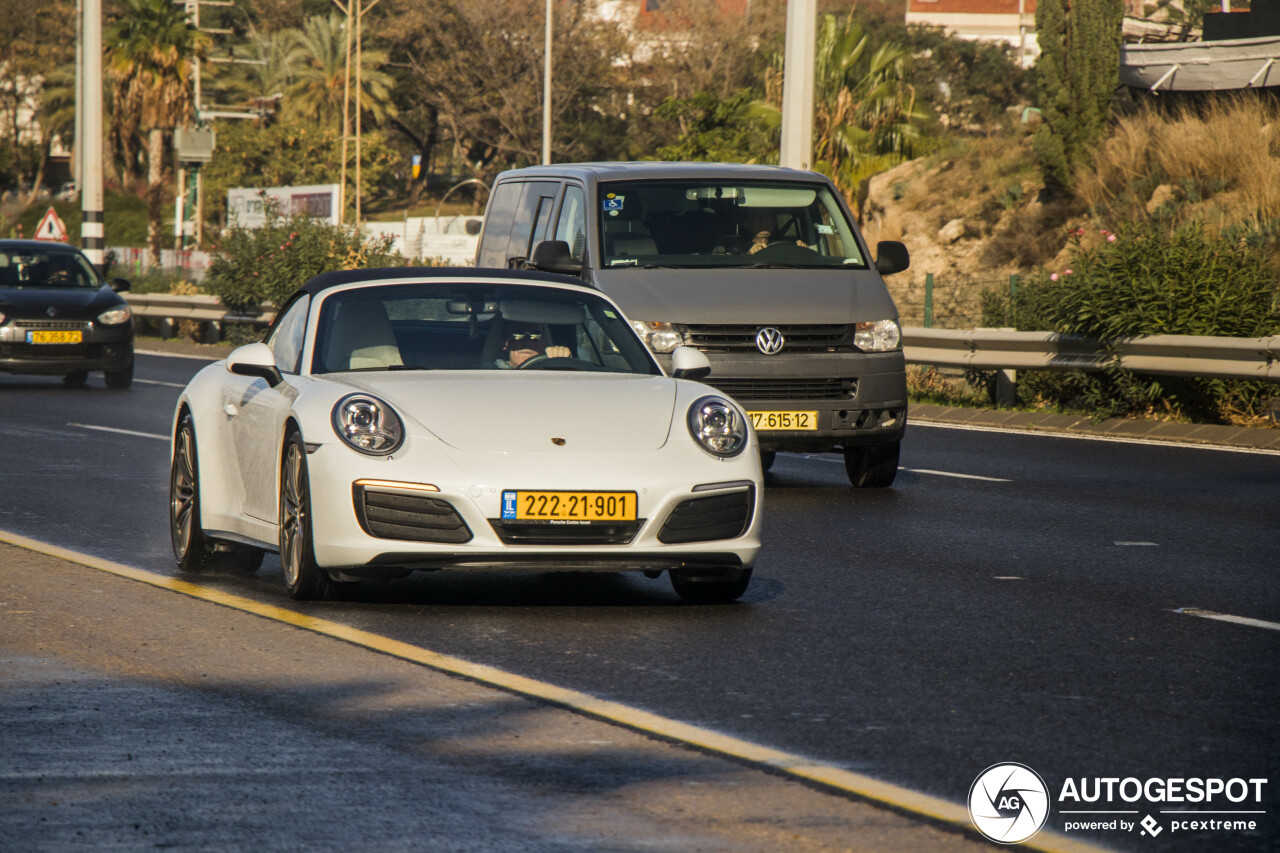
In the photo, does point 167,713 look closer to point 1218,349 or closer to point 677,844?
point 677,844

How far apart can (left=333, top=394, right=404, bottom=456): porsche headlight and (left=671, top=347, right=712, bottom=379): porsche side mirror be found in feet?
4.91

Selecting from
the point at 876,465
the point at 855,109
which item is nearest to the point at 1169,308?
the point at 876,465

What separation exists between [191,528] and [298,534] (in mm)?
1281

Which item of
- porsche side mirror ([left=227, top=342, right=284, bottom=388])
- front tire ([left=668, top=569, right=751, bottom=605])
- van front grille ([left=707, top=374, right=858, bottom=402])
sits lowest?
front tire ([left=668, top=569, right=751, bottom=605])

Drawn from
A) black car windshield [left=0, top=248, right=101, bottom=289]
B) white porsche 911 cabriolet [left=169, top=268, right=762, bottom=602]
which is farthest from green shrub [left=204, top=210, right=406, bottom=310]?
white porsche 911 cabriolet [left=169, top=268, right=762, bottom=602]

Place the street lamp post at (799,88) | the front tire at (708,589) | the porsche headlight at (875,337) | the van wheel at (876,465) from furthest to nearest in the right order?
the street lamp post at (799,88)
the van wheel at (876,465)
the porsche headlight at (875,337)
the front tire at (708,589)

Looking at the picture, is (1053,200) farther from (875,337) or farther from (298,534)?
(298,534)

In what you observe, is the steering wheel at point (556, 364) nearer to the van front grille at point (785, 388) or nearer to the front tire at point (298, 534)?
the front tire at point (298, 534)

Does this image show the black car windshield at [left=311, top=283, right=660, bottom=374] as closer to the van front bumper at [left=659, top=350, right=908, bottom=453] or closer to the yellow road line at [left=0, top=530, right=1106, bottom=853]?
the yellow road line at [left=0, top=530, right=1106, bottom=853]

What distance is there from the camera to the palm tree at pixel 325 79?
3711 inches

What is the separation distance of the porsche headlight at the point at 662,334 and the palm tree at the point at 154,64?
A: 199 ft

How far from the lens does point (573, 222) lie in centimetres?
1370

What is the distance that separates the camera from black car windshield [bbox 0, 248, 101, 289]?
23.4 meters

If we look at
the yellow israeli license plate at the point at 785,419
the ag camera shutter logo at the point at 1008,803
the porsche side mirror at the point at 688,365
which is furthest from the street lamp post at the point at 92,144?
the ag camera shutter logo at the point at 1008,803
